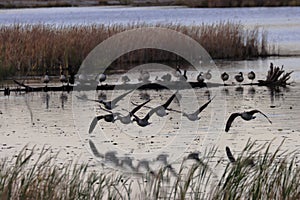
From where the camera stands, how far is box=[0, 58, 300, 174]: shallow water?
9.91 m

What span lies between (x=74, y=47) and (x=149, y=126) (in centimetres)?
834

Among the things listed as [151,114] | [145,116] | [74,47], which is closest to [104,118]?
[145,116]

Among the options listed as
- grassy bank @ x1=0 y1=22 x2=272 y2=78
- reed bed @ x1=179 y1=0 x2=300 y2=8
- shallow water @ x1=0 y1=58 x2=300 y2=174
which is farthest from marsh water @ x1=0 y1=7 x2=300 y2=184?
reed bed @ x1=179 y1=0 x2=300 y2=8

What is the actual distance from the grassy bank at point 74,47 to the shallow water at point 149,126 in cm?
277

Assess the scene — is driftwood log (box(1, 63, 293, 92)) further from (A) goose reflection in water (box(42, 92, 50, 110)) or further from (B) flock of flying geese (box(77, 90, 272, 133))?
(B) flock of flying geese (box(77, 90, 272, 133))

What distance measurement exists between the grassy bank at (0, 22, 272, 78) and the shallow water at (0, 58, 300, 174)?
9.08 feet

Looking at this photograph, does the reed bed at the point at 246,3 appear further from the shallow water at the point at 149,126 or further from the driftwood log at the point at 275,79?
the shallow water at the point at 149,126

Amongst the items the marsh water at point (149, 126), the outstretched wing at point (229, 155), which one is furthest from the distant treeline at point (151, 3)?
the outstretched wing at point (229, 155)

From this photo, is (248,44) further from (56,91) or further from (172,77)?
(56,91)

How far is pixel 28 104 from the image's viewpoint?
14406mm

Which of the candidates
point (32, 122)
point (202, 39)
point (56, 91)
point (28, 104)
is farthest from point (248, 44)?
point (32, 122)

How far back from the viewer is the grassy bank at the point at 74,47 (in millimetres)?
18703

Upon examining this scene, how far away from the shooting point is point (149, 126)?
1158cm

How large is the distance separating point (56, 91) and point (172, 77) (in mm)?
2481
